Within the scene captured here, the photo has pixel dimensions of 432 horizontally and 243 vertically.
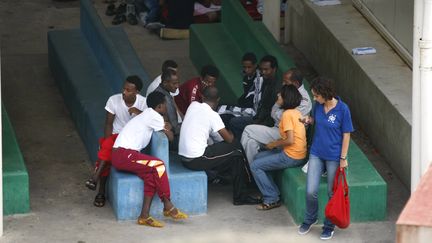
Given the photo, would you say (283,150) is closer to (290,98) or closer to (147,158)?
(290,98)

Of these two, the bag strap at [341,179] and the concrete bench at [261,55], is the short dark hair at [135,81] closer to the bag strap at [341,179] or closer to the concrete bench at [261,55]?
the concrete bench at [261,55]

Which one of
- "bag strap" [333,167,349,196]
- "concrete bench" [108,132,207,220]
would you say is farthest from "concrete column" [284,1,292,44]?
"bag strap" [333,167,349,196]

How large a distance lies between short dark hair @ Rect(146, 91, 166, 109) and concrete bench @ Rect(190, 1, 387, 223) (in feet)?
4.81

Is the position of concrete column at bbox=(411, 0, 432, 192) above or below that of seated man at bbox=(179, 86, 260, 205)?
above

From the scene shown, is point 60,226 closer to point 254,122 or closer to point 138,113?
point 138,113

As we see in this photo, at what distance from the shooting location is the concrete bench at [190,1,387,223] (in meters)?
13.2

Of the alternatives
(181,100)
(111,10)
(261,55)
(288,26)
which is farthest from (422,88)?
(111,10)

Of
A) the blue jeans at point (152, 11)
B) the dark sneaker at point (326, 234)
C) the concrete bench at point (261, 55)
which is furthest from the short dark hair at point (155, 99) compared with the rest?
the blue jeans at point (152, 11)

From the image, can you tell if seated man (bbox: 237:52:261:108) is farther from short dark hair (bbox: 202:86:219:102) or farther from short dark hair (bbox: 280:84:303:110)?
short dark hair (bbox: 280:84:303:110)

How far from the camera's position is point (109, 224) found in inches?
523

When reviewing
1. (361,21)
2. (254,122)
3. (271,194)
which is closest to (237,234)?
(271,194)

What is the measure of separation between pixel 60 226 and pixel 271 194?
7.02 ft

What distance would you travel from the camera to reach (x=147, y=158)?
515 inches

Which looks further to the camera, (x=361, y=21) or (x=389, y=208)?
(x=361, y=21)
